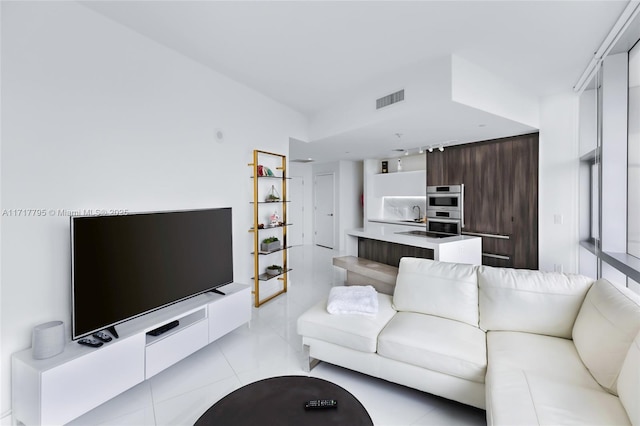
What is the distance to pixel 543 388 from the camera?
4.87 feet

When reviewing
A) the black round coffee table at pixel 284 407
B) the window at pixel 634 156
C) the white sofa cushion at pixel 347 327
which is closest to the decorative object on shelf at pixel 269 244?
the white sofa cushion at pixel 347 327

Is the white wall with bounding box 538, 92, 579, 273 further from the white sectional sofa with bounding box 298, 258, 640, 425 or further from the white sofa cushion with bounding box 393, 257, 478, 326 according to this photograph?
the white sofa cushion with bounding box 393, 257, 478, 326

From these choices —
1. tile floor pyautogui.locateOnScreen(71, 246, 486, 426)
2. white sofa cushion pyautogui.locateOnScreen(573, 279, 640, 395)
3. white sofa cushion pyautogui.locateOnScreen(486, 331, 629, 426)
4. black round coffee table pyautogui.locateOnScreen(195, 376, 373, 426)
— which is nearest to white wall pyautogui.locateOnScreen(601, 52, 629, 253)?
white sofa cushion pyautogui.locateOnScreen(573, 279, 640, 395)

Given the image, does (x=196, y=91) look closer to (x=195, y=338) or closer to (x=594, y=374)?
(x=195, y=338)

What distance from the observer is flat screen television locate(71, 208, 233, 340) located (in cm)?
198

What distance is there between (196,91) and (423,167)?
504 centimetres

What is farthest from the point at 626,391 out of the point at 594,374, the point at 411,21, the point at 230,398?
the point at 411,21

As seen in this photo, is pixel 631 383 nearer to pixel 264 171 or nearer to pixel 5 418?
pixel 5 418

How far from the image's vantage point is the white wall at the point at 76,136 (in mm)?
1898

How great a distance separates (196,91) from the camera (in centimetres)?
319

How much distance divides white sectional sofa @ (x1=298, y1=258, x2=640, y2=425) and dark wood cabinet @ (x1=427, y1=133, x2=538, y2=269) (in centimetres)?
281

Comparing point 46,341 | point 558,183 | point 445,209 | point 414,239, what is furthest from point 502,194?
point 46,341

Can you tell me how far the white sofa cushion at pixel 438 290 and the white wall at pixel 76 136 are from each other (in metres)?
2.24

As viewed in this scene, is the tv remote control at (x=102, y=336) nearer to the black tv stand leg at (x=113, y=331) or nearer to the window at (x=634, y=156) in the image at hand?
the black tv stand leg at (x=113, y=331)
